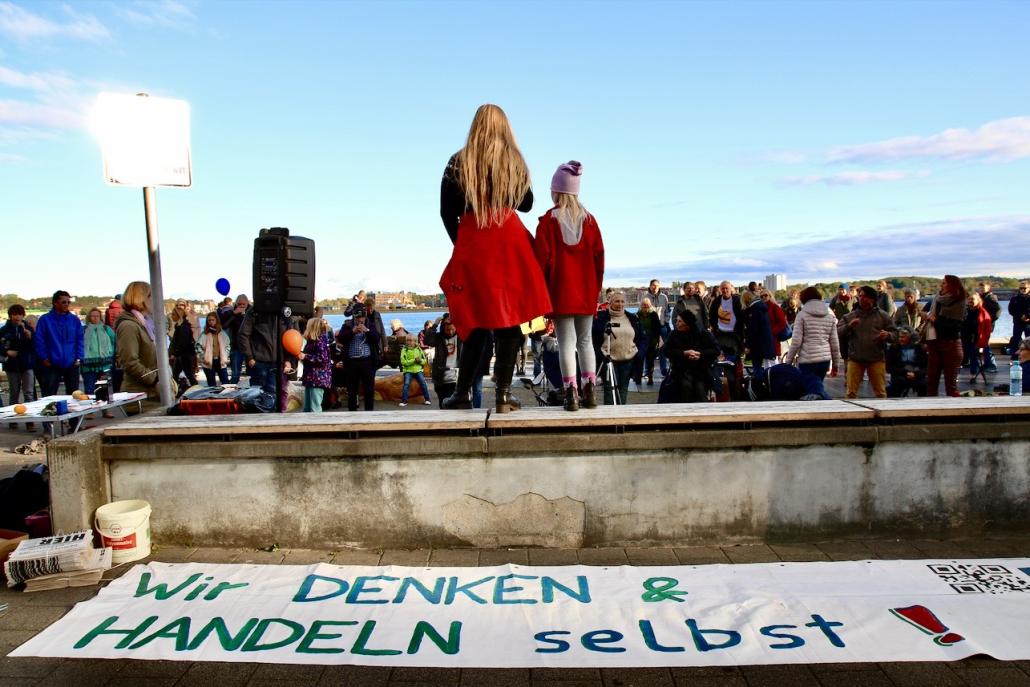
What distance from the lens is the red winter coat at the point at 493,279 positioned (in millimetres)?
4742

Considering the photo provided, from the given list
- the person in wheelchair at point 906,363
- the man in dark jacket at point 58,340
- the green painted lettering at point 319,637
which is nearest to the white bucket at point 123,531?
the green painted lettering at point 319,637

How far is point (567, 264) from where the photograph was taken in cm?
507

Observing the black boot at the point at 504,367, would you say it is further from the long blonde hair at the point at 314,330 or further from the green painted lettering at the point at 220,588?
the long blonde hair at the point at 314,330

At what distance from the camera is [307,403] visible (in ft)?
32.4

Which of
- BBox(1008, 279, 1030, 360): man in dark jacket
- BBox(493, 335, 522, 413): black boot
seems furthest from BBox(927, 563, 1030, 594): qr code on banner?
BBox(1008, 279, 1030, 360): man in dark jacket

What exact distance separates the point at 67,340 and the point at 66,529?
7.66 metres

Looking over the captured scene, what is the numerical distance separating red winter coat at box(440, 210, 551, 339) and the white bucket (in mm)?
2502

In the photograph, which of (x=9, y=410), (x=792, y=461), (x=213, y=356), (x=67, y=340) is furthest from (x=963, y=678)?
(x=213, y=356)

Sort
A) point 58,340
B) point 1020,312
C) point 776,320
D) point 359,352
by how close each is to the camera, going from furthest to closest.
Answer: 1. point 1020,312
2. point 776,320
3. point 58,340
4. point 359,352

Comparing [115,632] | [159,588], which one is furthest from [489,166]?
[115,632]

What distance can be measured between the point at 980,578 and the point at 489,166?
394 centimetres

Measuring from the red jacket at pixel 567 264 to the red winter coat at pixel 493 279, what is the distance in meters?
0.24

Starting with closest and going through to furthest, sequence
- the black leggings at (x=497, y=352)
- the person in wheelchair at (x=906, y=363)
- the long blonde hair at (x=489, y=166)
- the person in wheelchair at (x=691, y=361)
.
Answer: the long blonde hair at (x=489, y=166), the black leggings at (x=497, y=352), the person in wheelchair at (x=691, y=361), the person in wheelchair at (x=906, y=363)

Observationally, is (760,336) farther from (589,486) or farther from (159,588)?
(159,588)
